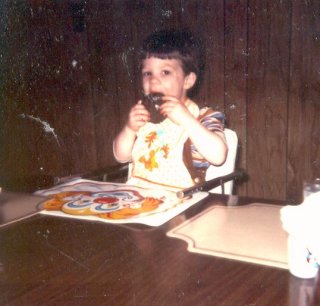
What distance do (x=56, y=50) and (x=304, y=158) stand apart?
1530mm

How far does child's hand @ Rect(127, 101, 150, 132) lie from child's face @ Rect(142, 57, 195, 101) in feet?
0.36

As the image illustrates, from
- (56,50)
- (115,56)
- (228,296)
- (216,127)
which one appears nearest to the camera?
(228,296)

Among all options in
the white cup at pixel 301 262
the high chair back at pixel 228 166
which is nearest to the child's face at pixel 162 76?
the high chair back at pixel 228 166

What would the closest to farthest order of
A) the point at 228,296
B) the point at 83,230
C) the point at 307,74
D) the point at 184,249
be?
the point at 228,296
the point at 184,249
the point at 83,230
the point at 307,74

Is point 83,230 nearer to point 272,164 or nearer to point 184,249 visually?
point 184,249

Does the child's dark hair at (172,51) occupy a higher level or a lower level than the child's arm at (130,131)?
higher

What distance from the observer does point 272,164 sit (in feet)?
6.44

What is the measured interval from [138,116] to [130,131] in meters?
0.09

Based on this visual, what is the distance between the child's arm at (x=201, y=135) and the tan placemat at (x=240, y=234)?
0.41 metres

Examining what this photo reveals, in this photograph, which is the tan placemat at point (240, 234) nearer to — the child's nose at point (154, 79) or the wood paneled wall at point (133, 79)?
the wood paneled wall at point (133, 79)

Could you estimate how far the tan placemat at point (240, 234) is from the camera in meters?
0.66

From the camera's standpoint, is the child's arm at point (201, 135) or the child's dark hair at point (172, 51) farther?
the child's dark hair at point (172, 51)

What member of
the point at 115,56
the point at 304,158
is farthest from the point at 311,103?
the point at 115,56

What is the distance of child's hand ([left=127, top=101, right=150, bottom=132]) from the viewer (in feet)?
4.62
